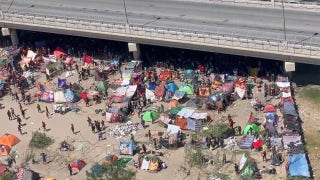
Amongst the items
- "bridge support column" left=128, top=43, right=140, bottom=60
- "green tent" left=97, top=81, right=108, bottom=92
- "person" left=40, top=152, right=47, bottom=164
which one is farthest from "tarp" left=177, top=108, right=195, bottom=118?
"bridge support column" left=128, top=43, right=140, bottom=60

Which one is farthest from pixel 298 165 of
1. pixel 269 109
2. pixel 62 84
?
pixel 62 84

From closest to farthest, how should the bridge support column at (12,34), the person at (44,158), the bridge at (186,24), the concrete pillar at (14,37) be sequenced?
the person at (44,158) < the bridge at (186,24) < the bridge support column at (12,34) < the concrete pillar at (14,37)

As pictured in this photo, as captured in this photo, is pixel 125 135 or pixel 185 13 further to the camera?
pixel 185 13

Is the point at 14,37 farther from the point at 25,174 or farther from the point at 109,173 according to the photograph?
the point at 109,173

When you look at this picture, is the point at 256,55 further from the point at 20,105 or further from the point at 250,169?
the point at 20,105

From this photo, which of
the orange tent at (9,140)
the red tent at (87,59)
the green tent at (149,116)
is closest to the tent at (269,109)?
the green tent at (149,116)

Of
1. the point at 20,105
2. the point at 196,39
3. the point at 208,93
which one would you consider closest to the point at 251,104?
the point at 208,93

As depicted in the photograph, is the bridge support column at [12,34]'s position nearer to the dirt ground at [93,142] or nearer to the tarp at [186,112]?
the dirt ground at [93,142]
